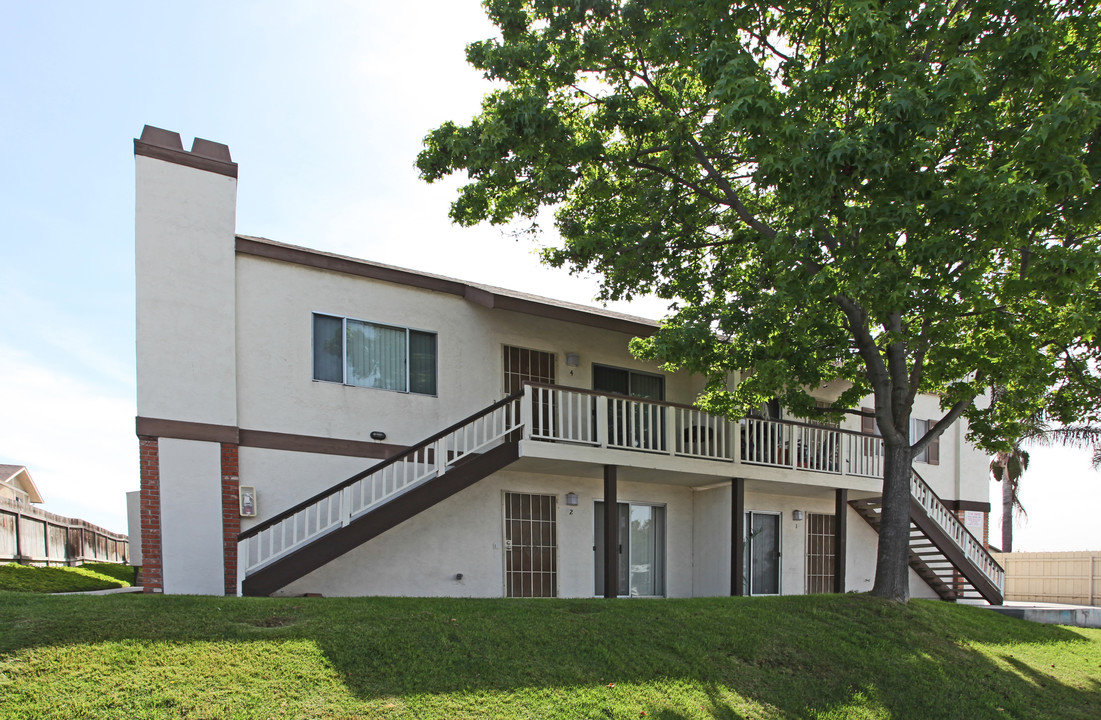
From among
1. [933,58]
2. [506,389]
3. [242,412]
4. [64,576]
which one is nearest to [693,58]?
[933,58]

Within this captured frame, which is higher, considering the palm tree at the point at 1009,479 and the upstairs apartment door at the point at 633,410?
the upstairs apartment door at the point at 633,410

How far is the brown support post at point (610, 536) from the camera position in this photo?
14113 mm

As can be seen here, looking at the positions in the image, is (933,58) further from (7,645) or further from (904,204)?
(7,645)

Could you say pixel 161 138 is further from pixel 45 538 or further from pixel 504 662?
pixel 45 538

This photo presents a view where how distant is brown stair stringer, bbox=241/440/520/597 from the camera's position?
37.9 feet

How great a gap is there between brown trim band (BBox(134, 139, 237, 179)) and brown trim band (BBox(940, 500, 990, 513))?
19.0 meters

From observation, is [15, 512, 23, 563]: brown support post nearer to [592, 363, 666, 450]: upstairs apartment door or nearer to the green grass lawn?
the green grass lawn

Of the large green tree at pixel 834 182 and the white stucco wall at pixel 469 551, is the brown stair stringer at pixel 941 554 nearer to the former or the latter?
the large green tree at pixel 834 182

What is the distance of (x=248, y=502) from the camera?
12.6 metres

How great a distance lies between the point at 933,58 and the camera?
11188 millimetres

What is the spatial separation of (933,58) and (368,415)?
9.56 metres

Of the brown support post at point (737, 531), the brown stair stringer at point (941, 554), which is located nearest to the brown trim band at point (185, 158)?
the brown support post at point (737, 531)

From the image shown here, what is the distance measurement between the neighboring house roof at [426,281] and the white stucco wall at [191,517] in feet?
10.1

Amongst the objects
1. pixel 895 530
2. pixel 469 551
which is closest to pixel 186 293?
pixel 469 551
